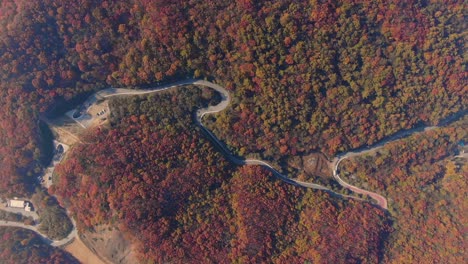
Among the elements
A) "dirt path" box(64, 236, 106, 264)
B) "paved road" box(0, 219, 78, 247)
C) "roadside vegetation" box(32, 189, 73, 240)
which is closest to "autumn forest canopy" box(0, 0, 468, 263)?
"roadside vegetation" box(32, 189, 73, 240)

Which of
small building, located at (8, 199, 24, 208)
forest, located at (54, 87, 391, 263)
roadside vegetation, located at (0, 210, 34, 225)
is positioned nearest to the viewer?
forest, located at (54, 87, 391, 263)

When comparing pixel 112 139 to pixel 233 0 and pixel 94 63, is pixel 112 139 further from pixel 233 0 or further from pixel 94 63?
pixel 233 0

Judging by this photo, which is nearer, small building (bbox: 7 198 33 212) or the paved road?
Answer: the paved road

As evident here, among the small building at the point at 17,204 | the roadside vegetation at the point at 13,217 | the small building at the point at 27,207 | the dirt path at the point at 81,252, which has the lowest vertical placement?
the dirt path at the point at 81,252

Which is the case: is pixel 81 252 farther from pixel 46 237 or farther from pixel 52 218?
pixel 52 218

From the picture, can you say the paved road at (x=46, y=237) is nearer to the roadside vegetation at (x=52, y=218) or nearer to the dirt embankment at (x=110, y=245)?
the roadside vegetation at (x=52, y=218)

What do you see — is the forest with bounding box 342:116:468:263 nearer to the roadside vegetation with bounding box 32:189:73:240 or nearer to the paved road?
the paved road

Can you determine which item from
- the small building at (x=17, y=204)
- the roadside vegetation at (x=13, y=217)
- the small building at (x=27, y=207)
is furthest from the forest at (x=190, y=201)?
the roadside vegetation at (x=13, y=217)

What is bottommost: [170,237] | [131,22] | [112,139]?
[170,237]

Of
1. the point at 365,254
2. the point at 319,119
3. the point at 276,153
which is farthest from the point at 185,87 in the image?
the point at 365,254
